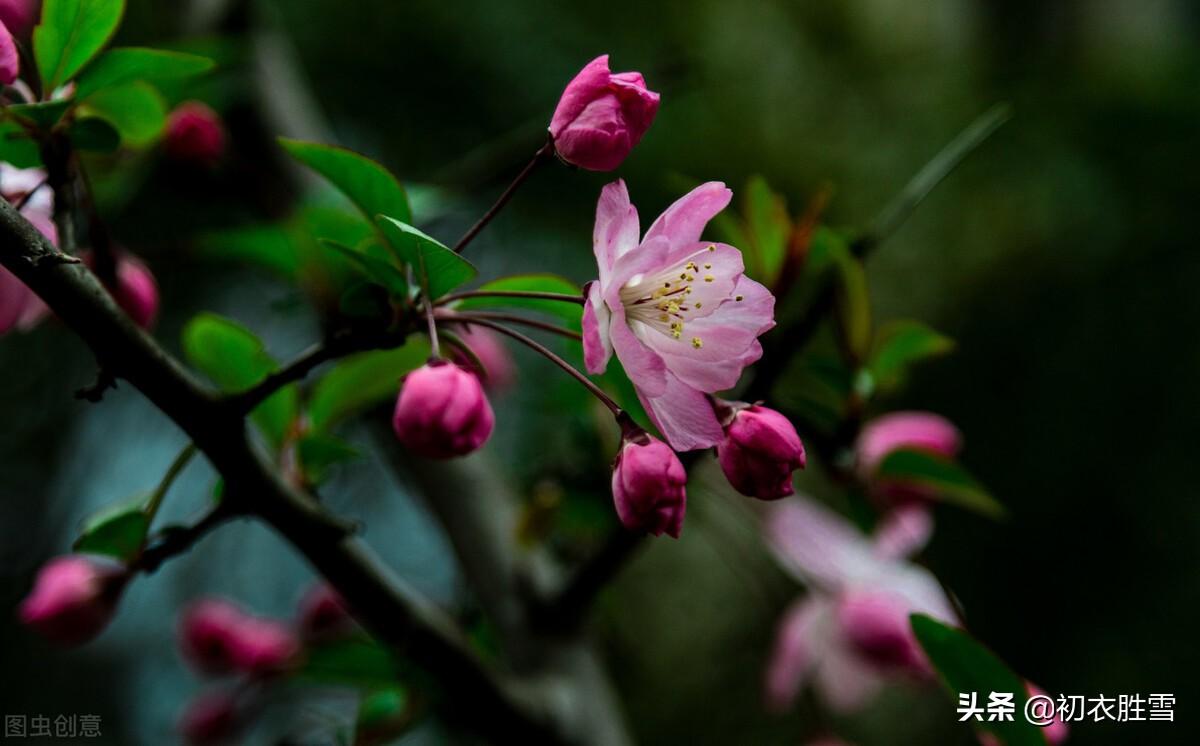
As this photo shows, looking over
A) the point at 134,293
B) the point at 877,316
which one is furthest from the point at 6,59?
the point at 877,316

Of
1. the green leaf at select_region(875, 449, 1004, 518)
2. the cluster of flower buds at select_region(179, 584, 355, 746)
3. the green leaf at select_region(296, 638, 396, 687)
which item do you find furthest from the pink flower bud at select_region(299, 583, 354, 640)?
the green leaf at select_region(875, 449, 1004, 518)

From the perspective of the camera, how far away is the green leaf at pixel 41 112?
41 centimetres

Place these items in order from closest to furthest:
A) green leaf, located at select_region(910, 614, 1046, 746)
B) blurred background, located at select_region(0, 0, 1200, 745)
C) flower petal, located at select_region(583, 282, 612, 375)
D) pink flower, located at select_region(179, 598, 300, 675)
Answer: flower petal, located at select_region(583, 282, 612, 375) → green leaf, located at select_region(910, 614, 1046, 746) → pink flower, located at select_region(179, 598, 300, 675) → blurred background, located at select_region(0, 0, 1200, 745)

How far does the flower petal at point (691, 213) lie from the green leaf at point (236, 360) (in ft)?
0.84

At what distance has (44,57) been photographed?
44 cm

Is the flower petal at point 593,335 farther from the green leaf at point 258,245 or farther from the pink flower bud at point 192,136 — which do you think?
the pink flower bud at point 192,136

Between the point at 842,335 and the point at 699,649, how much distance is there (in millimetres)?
1103

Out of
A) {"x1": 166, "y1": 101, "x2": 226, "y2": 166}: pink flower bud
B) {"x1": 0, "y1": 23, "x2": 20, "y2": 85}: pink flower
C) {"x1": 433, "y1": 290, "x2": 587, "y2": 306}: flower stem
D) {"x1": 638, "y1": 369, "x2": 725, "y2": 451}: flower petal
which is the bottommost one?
{"x1": 166, "y1": 101, "x2": 226, "y2": 166}: pink flower bud

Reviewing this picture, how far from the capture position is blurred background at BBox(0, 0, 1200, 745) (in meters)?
1.53

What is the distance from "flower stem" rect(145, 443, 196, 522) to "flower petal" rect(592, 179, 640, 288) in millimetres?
220

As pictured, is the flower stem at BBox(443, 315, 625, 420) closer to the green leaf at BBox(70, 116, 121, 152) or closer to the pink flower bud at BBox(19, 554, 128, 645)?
the green leaf at BBox(70, 116, 121, 152)

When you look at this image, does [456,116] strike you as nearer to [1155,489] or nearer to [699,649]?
[699,649]

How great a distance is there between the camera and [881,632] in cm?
70

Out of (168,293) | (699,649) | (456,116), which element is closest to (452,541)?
(699,649)
